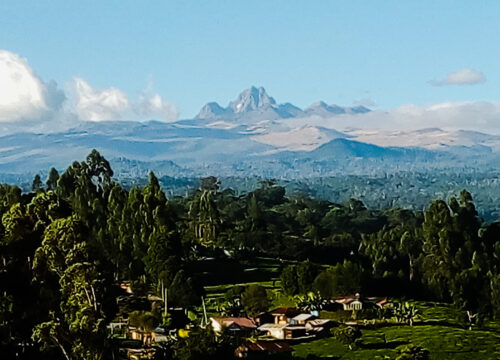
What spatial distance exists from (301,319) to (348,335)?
8.24 m

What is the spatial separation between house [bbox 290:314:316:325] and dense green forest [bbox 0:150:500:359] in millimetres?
9759

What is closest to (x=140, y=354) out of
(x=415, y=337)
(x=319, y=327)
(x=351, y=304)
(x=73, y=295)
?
(x=73, y=295)

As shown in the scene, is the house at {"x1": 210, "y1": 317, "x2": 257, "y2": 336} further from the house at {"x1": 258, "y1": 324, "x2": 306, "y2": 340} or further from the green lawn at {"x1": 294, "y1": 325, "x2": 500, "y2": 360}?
the green lawn at {"x1": 294, "y1": 325, "x2": 500, "y2": 360}

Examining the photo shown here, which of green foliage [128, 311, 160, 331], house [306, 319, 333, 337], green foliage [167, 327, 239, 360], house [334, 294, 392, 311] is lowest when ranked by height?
house [334, 294, 392, 311]

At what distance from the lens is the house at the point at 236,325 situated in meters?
72.2

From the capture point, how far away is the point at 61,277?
37.4 m

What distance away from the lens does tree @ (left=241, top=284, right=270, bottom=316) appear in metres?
80.9

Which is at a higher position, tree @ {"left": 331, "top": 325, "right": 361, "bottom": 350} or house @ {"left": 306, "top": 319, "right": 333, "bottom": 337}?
tree @ {"left": 331, "top": 325, "right": 361, "bottom": 350}

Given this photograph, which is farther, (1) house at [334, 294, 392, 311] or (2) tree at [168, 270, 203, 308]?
(1) house at [334, 294, 392, 311]

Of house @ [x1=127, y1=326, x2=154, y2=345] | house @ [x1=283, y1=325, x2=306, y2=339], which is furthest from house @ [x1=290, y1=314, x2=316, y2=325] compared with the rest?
house @ [x1=127, y1=326, x2=154, y2=345]

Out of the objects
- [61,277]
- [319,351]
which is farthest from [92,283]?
[319,351]

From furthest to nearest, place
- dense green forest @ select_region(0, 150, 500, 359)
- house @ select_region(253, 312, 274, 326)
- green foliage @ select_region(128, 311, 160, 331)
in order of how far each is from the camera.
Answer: house @ select_region(253, 312, 274, 326)
green foliage @ select_region(128, 311, 160, 331)
dense green forest @ select_region(0, 150, 500, 359)

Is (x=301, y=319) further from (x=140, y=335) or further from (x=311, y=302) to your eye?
(x=140, y=335)

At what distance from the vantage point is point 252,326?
246ft
